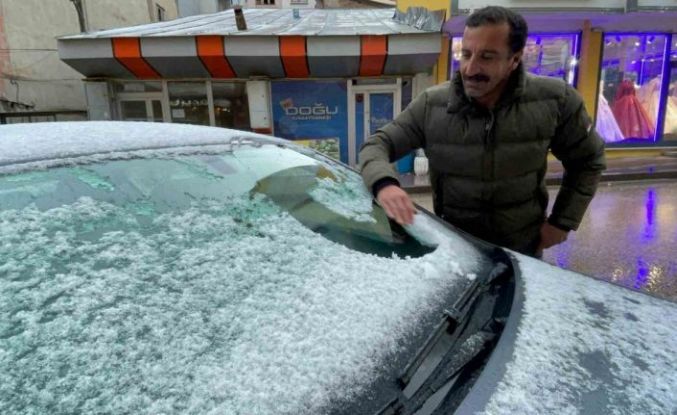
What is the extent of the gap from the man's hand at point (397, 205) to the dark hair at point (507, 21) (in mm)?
795

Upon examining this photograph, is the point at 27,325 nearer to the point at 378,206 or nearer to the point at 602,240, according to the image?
the point at 378,206

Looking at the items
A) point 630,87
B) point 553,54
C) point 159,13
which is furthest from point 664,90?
point 159,13

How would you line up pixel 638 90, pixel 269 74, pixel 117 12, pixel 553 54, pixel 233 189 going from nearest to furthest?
1. pixel 233 189
2. pixel 269 74
3. pixel 553 54
4. pixel 638 90
5. pixel 117 12

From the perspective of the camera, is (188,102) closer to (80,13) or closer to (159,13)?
(80,13)

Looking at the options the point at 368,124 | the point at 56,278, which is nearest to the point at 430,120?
the point at 56,278

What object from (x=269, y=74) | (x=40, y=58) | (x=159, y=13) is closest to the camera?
(x=269, y=74)

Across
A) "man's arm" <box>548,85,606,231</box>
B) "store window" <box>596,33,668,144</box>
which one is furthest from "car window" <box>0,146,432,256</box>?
"store window" <box>596,33,668,144</box>

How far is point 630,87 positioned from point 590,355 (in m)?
10.8

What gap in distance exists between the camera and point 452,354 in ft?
3.35

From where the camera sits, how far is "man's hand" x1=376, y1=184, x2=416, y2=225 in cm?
158

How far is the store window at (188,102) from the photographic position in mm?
9461

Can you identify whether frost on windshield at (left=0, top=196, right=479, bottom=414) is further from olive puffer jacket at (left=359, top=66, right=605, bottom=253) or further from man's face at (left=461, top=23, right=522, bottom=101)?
man's face at (left=461, top=23, right=522, bottom=101)

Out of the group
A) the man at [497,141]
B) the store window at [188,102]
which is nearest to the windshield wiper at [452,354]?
the man at [497,141]

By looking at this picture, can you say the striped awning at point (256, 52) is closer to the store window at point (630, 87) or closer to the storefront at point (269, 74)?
the storefront at point (269, 74)
